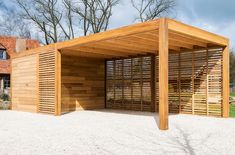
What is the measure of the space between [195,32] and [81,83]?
6432mm

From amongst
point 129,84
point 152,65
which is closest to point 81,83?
point 129,84

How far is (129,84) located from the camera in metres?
13.0

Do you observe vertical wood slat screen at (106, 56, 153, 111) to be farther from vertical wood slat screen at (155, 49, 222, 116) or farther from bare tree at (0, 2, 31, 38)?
bare tree at (0, 2, 31, 38)

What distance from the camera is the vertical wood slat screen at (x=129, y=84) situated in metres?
12.1

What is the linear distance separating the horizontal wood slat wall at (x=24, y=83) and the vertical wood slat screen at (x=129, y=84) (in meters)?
3.69

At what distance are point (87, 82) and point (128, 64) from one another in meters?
2.12

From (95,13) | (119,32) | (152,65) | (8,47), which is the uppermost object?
(95,13)

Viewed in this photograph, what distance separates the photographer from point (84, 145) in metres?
5.41

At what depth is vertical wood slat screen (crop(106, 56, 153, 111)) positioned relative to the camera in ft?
39.8

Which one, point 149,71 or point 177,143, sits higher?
point 149,71

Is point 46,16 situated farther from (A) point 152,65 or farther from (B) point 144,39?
(B) point 144,39

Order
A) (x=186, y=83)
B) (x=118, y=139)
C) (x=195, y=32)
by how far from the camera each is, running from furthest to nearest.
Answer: (x=186, y=83), (x=195, y=32), (x=118, y=139)

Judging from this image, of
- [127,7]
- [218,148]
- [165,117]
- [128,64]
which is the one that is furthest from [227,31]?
[218,148]

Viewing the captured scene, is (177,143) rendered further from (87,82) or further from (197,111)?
(87,82)
